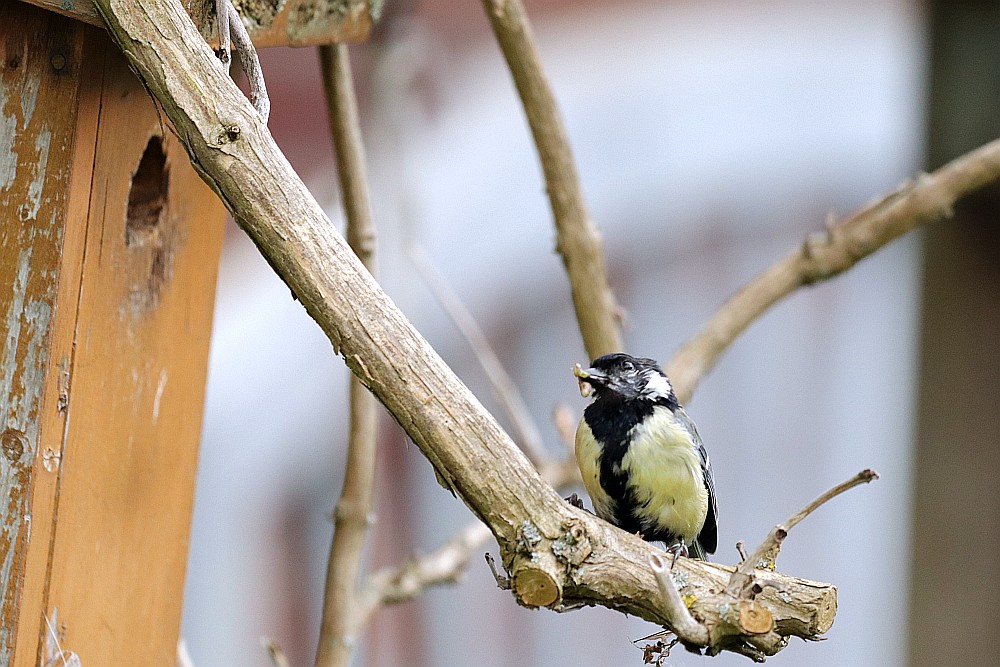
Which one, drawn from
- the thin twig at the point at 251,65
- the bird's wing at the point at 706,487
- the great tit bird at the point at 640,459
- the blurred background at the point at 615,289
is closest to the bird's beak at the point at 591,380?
the great tit bird at the point at 640,459

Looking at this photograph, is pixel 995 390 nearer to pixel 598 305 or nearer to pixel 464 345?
pixel 598 305

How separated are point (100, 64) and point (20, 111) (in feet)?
0.34

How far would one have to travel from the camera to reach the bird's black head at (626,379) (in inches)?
67.8

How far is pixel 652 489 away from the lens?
1700mm

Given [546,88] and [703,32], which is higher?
[703,32]

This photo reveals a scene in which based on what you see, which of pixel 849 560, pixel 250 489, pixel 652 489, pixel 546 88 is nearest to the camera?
pixel 652 489

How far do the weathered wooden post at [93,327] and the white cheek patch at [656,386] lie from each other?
0.66 meters

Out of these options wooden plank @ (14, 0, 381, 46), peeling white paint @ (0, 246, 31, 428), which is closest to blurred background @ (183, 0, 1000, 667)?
wooden plank @ (14, 0, 381, 46)

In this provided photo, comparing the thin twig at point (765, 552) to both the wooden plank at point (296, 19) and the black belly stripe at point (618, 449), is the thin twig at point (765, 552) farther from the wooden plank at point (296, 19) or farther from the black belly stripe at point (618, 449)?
the wooden plank at point (296, 19)

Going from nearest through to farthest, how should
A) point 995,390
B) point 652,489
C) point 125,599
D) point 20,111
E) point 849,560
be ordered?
1. point 20,111
2. point 125,599
3. point 652,489
4. point 995,390
5. point 849,560

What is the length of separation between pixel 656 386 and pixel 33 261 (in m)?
0.92

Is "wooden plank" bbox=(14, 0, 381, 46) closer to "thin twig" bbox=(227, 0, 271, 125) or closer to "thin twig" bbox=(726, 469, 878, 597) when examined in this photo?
"thin twig" bbox=(227, 0, 271, 125)

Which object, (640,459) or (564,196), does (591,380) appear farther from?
(564,196)

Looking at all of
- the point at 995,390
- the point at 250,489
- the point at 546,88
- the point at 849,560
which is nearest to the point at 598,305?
Result: the point at 546,88
